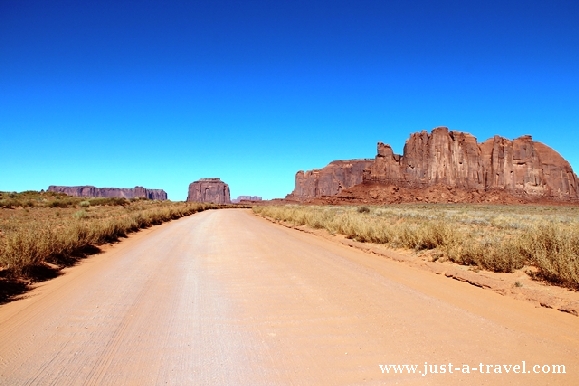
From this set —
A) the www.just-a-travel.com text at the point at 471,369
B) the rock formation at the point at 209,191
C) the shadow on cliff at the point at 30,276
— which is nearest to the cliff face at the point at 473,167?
the shadow on cliff at the point at 30,276

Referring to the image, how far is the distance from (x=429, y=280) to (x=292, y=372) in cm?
493

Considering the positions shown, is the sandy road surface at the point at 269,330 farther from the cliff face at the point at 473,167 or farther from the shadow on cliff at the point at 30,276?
the cliff face at the point at 473,167

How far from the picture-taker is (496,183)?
109m

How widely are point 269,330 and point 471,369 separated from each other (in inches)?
87.0

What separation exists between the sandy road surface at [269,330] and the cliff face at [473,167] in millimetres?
103817

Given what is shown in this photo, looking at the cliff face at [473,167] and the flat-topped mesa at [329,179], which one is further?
the flat-topped mesa at [329,179]

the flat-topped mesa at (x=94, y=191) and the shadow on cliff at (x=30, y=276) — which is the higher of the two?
the flat-topped mesa at (x=94, y=191)

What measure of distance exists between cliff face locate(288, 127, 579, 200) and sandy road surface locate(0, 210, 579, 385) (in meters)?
104

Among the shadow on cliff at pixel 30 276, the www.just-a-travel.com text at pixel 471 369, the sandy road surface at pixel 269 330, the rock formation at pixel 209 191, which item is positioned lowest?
the www.just-a-travel.com text at pixel 471 369

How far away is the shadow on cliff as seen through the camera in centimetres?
655

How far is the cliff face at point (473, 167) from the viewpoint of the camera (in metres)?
107

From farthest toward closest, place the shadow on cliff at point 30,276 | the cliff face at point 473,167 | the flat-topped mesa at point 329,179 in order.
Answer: the flat-topped mesa at point 329,179
the cliff face at point 473,167
the shadow on cliff at point 30,276

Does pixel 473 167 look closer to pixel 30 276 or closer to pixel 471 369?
pixel 30 276

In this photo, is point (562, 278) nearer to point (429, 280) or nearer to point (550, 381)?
point (429, 280)
